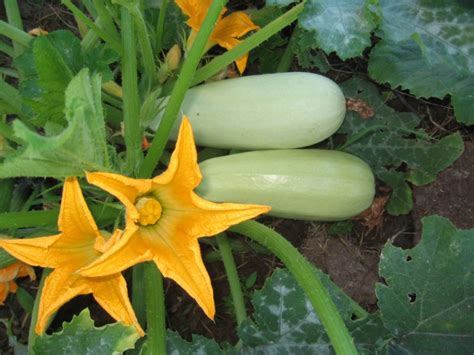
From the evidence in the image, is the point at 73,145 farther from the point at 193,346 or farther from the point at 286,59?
the point at 286,59

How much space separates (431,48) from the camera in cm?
173

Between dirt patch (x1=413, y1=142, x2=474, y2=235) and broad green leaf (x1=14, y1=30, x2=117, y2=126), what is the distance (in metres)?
1.13

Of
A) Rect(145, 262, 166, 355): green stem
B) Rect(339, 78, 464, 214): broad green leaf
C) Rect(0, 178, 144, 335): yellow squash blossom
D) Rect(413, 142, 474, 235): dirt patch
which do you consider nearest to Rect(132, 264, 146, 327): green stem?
Rect(145, 262, 166, 355): green stem

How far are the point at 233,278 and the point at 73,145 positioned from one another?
92 cm

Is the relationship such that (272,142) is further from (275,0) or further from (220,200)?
(275,0)

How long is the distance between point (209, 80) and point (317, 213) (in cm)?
50

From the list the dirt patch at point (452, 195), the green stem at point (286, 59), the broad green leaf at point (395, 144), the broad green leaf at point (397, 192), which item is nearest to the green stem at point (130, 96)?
the green stem at point (286, 59)

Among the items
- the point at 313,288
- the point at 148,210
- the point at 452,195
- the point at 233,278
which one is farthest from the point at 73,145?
the point at 452,195

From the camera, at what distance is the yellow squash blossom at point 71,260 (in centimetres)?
134

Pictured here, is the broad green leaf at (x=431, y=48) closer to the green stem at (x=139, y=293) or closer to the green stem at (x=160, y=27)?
the green stem at (x=160, y=27)

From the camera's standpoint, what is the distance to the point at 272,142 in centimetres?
198

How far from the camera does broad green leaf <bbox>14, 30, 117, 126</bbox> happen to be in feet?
4.86

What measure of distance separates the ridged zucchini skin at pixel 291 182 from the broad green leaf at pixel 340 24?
0.42 m

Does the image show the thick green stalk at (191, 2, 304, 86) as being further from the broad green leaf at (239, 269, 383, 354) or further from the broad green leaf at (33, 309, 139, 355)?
the broad green leaf at (33, 309, 139, 355)
